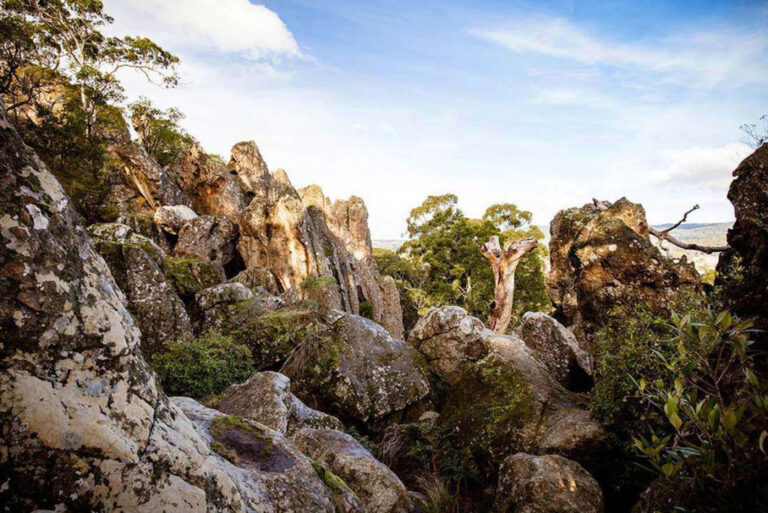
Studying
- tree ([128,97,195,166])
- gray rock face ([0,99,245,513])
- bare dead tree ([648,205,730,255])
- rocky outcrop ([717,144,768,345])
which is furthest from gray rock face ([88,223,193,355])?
tree ([128,97,195,166])

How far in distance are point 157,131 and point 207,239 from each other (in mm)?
15001

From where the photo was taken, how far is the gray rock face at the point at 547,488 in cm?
453

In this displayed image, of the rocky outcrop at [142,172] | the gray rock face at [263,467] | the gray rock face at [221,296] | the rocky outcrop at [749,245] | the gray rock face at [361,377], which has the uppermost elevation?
the rocky outcrop at [142,172]

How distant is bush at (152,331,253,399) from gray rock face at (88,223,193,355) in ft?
2.70

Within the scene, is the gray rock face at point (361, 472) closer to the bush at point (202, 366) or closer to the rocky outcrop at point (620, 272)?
the bush at point (202, 366)

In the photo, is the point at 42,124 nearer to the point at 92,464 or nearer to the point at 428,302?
the point at 92,464

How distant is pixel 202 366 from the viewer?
7473 mm

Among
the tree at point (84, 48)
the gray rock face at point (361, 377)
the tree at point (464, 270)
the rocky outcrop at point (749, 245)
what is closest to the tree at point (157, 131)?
the tree at point (84, 48)

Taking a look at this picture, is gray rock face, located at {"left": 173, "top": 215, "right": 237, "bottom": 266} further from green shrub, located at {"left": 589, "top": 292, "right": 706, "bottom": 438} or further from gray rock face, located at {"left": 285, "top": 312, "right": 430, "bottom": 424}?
green shrub, located at {"left": 589, "top": 292, "right": 706, "bottom": 438}

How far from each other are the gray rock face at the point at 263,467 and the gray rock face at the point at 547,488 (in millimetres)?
→ 2909

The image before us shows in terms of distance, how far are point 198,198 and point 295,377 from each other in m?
21.9

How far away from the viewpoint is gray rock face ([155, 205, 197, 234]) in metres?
20.4

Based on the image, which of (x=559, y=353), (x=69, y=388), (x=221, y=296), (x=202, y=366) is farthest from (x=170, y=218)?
(x=69, y=388)

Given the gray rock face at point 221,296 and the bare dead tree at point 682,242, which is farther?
the gray rock face at point 221,296
